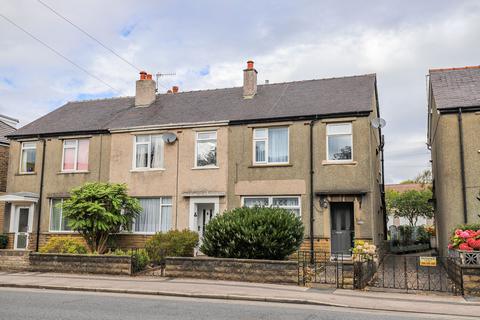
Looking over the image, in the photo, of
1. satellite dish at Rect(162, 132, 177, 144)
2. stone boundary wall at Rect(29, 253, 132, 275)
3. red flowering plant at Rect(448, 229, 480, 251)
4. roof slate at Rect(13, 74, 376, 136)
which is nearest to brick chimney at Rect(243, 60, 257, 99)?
roof slate at Rect(13, 74, 376, 136)

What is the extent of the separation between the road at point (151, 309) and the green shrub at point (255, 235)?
352cm

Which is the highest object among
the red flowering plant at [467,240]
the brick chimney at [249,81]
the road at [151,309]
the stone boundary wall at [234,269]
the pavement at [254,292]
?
the brick chimney at [249,81]

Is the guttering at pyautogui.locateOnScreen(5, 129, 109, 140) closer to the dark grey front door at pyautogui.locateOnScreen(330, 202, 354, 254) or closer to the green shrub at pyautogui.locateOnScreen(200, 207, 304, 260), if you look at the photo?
the green shrub at pyautogui.locateOnScreen(200, 207, 304, 260)

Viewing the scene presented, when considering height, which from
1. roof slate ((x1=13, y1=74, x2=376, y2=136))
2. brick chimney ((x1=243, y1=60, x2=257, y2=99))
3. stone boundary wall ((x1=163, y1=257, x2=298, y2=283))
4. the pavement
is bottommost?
the pavement

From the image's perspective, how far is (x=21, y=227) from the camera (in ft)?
77.8

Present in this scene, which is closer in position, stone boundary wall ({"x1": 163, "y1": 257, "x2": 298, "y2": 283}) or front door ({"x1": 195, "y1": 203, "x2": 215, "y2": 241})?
stone boundary wall ({"x1": 163, "y1": 257, "x2": 298, "y2": 283})

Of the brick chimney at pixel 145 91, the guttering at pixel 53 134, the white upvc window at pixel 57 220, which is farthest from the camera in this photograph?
the brick chimney at pixel 145 91

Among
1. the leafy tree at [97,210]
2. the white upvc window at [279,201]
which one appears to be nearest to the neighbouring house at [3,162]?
the leafy tree at [97,210]

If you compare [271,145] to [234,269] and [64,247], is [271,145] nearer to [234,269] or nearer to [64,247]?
[234,269]

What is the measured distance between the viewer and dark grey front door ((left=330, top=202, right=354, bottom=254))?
1886 cm

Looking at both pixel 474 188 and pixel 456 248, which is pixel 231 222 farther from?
pixel 474 188

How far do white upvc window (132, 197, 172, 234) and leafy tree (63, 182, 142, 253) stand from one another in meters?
1.04

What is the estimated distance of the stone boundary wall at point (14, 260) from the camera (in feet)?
55.5

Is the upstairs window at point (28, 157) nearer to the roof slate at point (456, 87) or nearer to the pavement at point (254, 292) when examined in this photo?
the pavement at point (254, 292)
